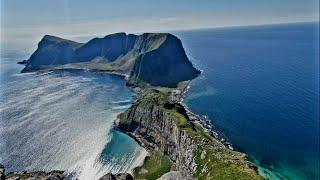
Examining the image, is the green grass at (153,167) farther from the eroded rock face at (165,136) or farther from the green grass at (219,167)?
the green grass at (219,167)

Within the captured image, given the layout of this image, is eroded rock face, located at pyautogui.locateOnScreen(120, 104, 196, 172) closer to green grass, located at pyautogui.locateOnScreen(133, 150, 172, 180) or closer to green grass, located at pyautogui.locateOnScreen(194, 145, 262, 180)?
green grass, located at pyautogui.locateOnScreen(133, 150, 172, 180)

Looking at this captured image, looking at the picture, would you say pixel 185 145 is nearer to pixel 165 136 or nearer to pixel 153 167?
pixel 153 167

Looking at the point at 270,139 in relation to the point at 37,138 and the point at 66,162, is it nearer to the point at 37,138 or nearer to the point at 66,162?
the point at 66,162

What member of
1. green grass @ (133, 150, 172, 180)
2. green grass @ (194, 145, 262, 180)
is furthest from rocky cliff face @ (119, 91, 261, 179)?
green grass @ (133, 150, 172, 180)

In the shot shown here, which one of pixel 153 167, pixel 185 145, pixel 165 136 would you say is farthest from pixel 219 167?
pixel 165 136

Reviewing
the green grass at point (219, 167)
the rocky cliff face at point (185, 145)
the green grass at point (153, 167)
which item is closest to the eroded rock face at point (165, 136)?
the rocky cliff face at point (185, 145)

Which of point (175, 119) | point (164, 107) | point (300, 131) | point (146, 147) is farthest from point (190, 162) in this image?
point (300, 131)
